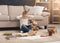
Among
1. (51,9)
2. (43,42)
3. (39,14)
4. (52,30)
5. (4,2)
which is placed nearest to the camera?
(43,42)

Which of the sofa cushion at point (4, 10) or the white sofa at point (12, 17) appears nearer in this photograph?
the white sofa at point (12, 17)

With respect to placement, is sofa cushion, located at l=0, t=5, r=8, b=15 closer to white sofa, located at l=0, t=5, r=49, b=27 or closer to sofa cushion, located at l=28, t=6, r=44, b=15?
white sofa, located at l=0, t=5, r=49, b=27

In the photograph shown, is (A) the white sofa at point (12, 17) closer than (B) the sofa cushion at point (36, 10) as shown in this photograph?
Yes

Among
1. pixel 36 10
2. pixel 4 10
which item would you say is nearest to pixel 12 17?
pixel 4 10

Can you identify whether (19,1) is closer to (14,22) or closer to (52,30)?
(14,22)

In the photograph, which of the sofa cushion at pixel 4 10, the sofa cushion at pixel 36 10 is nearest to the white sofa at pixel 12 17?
the sofa cushion at pixel 4 10

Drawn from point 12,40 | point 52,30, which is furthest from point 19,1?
point 12,40

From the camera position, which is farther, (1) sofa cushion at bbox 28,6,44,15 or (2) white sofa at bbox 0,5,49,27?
(1) sofa cushion at bbox 28,6,44,15

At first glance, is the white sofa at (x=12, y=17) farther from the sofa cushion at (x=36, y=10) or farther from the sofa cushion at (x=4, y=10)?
the sofa cushion at (x=36, y=10)

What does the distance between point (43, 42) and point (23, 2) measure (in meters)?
4.08

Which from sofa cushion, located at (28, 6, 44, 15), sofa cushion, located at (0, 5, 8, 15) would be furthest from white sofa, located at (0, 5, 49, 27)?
sofa cushion, located at (28, 6, 44, 15)

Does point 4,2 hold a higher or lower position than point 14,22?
higher

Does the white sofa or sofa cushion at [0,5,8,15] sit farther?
sofa cushion at [0,5,8,15]

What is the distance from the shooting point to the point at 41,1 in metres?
6.82
